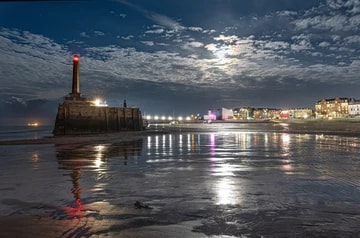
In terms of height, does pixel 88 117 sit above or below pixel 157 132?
above

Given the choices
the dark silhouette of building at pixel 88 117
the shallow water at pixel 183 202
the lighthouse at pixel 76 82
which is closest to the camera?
the shallow water at pixel 183 202

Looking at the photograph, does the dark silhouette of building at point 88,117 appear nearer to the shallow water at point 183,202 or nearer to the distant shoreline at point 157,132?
the distant shoreline at point 157,132

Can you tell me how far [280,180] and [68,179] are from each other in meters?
8.01

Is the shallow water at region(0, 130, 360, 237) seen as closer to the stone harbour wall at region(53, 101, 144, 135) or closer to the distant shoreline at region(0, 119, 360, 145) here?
the distant shoreline at region(0, 119, 360, 145)

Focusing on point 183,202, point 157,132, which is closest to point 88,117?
point 157,132

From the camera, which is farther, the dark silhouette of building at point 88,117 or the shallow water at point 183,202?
the dark silhouette of building at point 88,117

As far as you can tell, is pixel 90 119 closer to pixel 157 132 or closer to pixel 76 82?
pixel 76 82

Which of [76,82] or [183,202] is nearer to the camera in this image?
[183,202]

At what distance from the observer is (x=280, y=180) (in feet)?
39.2

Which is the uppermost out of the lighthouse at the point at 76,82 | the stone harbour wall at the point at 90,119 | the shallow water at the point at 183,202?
the lighthouse at the point at 76,82

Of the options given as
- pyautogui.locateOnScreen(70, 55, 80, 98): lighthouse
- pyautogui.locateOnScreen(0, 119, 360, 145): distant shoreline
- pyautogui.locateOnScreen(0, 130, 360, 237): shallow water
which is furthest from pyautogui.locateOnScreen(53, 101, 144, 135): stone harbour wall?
pyautogui.locateOnScreen(0, 130, 360, 237): shallow water

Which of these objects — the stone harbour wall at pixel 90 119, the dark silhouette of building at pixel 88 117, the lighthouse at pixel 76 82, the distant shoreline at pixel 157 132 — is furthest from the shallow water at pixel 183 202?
the lighthouse at pixel 76 82

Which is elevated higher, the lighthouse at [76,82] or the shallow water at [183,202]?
the lighthouse at [76,82]

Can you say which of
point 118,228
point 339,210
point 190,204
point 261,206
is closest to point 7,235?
point 118,228
